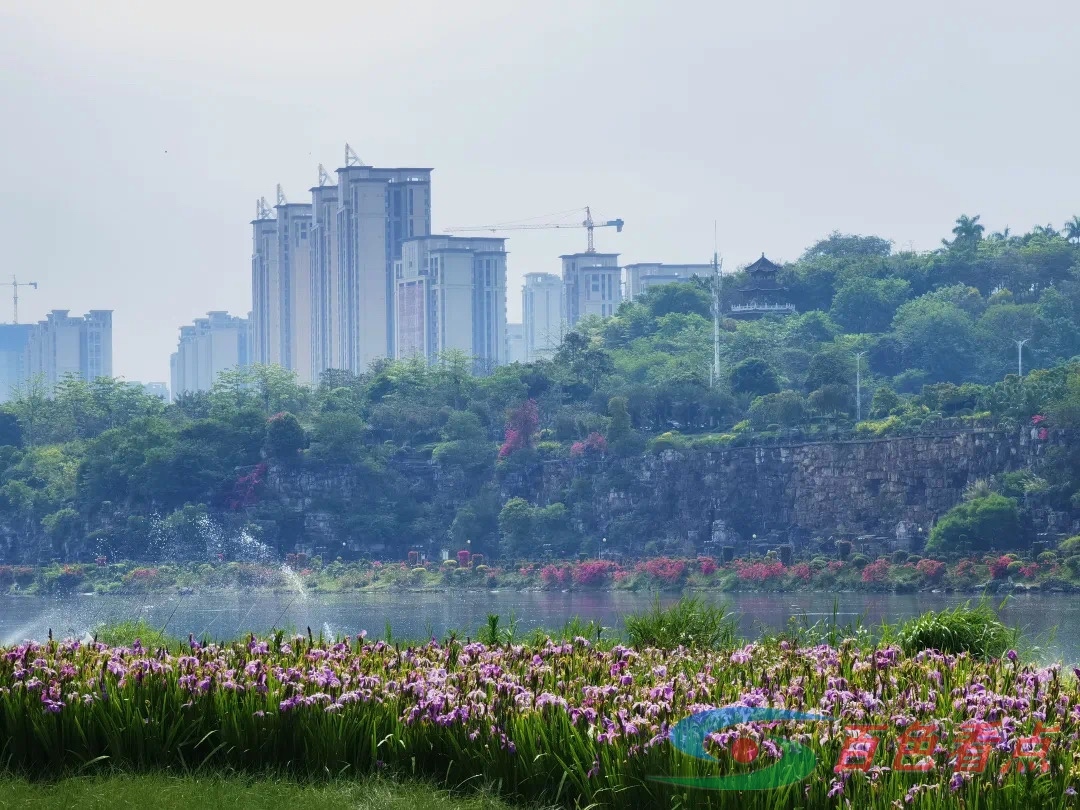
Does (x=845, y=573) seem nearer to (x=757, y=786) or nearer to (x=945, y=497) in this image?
(x=945, y=497)

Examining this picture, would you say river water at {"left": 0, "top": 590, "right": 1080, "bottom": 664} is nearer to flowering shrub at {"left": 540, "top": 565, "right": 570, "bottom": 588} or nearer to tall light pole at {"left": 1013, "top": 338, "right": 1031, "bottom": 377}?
flowering shrub at {"left": 540, "top": 565, "right": 570, "bottom": 588}

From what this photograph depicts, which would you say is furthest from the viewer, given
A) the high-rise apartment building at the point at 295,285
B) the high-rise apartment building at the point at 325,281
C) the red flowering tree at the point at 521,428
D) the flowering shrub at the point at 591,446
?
the high-rise apartment building at the point at 295,285

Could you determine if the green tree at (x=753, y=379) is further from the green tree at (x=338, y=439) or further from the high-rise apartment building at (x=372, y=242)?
the high-rise apartment building at (x=372, y=242)

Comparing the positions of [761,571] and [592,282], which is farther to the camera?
[592,282]

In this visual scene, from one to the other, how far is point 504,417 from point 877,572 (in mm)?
28125

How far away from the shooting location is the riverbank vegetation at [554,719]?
7.36 meters

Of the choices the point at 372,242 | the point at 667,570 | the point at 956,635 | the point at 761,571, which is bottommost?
the point at 667,570

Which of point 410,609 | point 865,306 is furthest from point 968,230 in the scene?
point 410,609

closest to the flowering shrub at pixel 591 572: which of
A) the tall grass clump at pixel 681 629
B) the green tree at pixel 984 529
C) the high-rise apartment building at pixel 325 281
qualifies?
the green tree at pixel 984 529

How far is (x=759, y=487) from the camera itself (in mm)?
74000

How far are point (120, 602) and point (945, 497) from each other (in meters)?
32.7

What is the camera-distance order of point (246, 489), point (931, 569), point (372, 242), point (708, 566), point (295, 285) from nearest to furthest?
point (931, 569) → point (708, 566) → point (246, 489) → point (372, 242) → point (295, 285)

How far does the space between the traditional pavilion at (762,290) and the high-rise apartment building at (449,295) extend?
6397 centimetres

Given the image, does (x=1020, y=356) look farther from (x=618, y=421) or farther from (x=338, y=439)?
(x=338, y=439)
